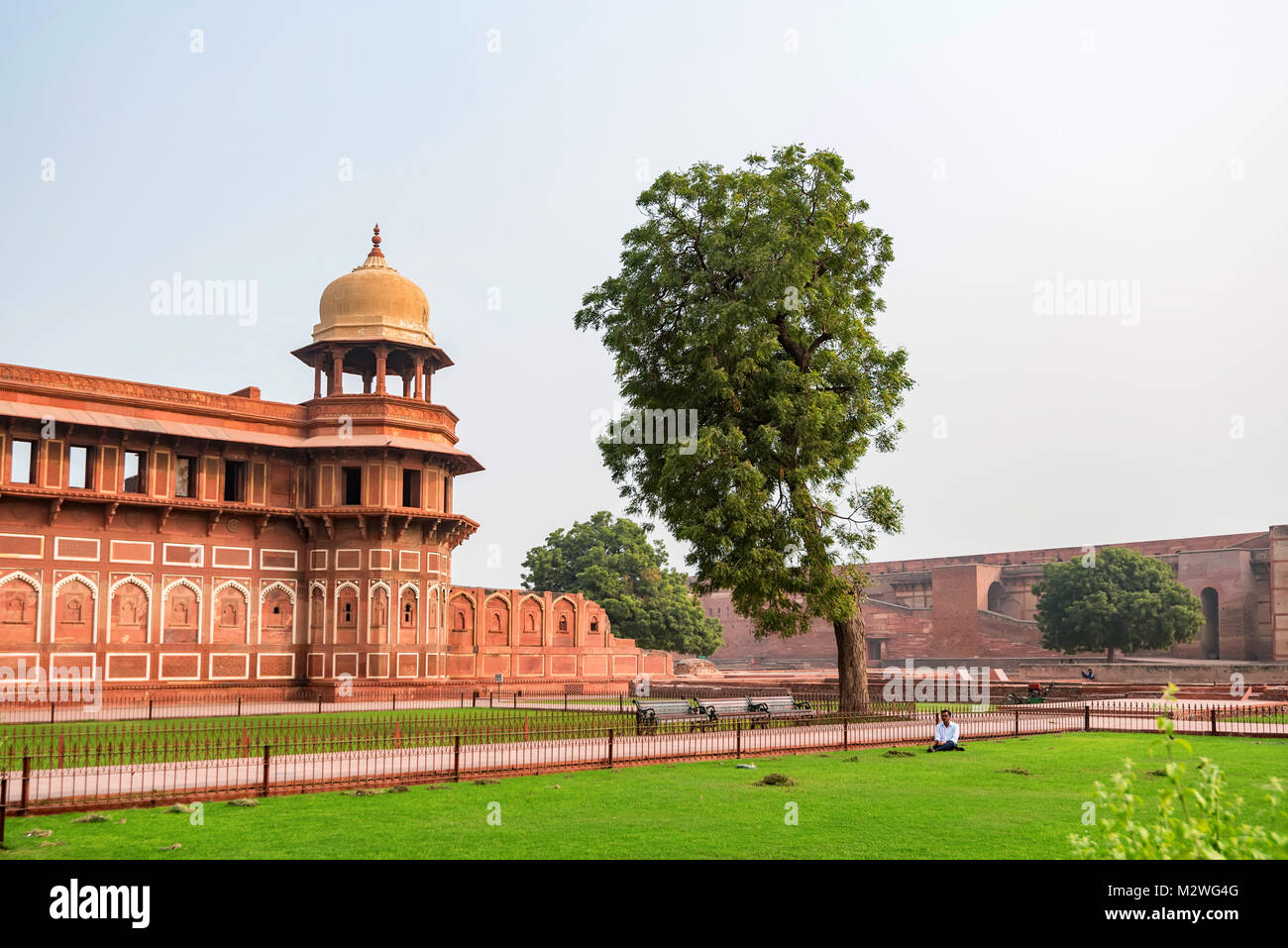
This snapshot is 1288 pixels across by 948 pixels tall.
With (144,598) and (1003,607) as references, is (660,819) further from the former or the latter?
(1003,607)

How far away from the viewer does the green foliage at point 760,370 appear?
22.2 meters

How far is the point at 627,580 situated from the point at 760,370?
3562cm

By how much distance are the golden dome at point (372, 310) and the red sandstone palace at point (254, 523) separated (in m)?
0.06

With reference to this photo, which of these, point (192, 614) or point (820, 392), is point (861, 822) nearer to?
point (820, 392)

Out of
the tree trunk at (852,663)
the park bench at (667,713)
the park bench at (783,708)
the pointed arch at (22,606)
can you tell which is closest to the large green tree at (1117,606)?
the park bench at (783,708)

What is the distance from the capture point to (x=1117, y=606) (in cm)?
4906

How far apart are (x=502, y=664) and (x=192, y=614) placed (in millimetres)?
11901

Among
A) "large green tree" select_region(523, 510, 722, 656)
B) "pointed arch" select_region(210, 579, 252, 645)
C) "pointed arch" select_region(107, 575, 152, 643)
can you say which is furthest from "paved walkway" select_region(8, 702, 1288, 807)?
"large green tree" select_region(523, 510, 722, 656)

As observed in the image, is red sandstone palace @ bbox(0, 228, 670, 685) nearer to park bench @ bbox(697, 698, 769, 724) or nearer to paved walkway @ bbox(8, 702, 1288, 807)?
park bench @ bbox(697, 698, 769, 724)

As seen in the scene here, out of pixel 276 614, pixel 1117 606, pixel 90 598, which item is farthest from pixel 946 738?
pixel 1117 606

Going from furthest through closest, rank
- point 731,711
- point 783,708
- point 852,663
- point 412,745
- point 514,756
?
point 783,708 < point 852,663 < point 731,711 < point 412,745 < point 514,756

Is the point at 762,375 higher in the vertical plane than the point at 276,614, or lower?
higher
